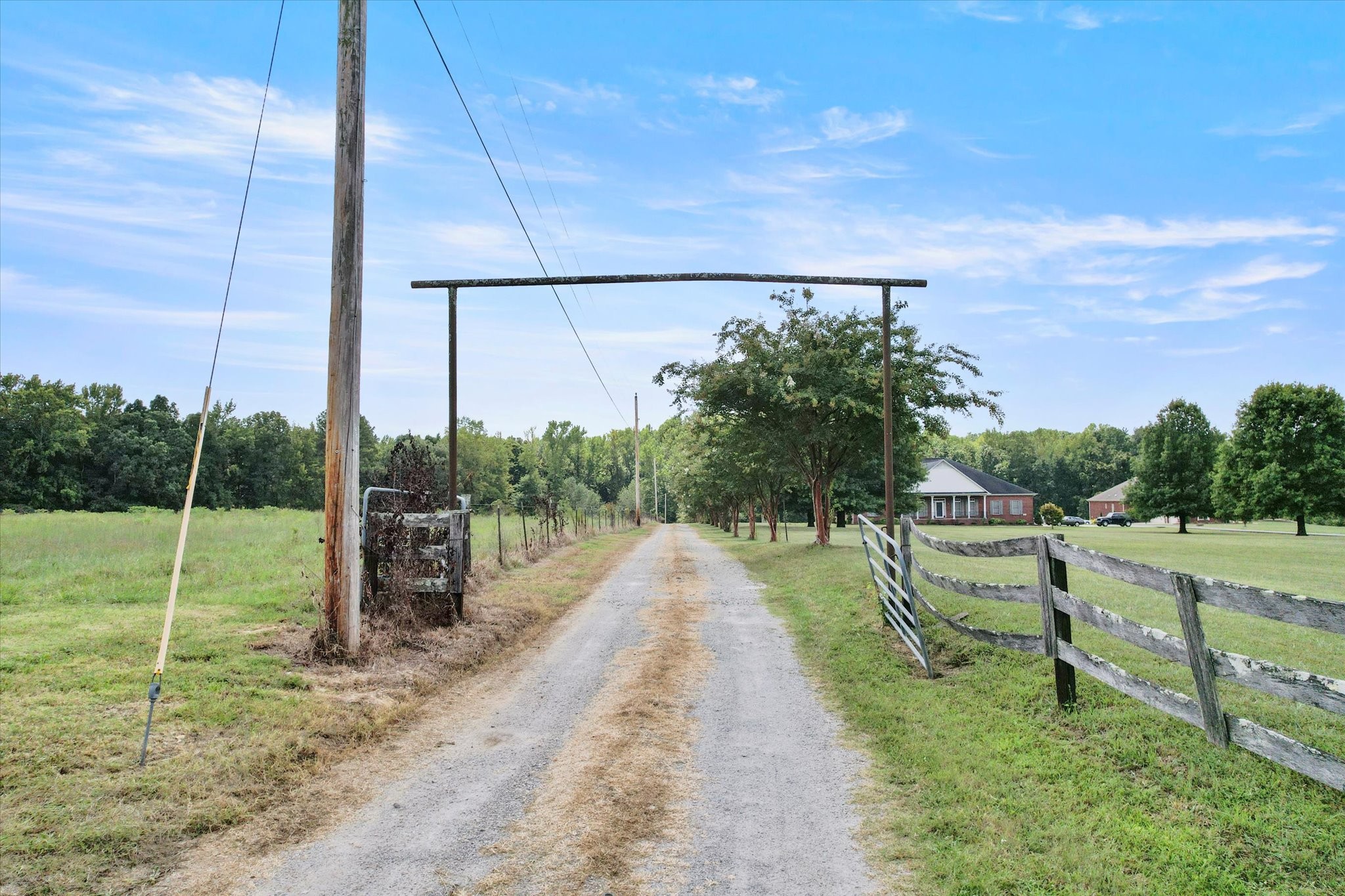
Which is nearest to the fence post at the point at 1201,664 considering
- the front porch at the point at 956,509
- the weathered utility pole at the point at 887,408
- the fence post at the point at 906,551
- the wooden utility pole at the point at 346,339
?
the fence post at the point at 906,551

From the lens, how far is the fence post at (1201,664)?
4184 millimetres

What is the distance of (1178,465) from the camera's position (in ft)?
177

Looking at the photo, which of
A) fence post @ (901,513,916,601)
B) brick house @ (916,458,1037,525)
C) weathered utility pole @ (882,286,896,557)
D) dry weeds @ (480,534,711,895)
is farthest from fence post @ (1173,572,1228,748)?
brick house @ (916,458,1037,525)

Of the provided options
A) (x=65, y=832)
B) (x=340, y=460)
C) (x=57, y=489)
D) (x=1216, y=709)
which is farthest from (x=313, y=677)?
(x=57, y=489)

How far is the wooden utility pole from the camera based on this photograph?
7434mm

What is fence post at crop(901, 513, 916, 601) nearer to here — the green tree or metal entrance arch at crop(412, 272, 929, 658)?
metal entrance arch at crop(412, 272, 929, 658)

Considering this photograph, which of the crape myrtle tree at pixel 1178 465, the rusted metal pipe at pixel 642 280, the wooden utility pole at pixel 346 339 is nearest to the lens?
the wooden utility pole at pixel 346 339

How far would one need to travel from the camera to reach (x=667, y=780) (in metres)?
4.75

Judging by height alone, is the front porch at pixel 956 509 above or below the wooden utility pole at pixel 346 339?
below

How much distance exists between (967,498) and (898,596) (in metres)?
66.1

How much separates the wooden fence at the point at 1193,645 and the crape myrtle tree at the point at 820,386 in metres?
12.6

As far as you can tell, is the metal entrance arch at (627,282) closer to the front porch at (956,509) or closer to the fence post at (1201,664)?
the fence post at (1201,664)

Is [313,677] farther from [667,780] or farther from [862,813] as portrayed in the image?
[862,813]

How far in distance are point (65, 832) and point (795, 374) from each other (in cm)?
1766
